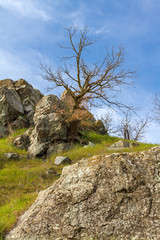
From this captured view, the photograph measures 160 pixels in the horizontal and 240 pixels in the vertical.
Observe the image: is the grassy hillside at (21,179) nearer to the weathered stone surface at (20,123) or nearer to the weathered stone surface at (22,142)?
the weathered stone surface at (22,142)

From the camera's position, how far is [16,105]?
23922 millimetres

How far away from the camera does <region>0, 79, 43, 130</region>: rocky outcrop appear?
22766 mm

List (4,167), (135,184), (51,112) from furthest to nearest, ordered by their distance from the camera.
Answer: (51,112) → (4,167) → (135,184)

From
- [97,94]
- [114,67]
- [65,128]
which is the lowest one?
[65,128]

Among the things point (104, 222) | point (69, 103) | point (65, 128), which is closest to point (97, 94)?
point (69, 103)

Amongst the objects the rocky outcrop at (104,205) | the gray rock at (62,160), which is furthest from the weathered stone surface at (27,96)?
the rocky outcrop at (104,205)

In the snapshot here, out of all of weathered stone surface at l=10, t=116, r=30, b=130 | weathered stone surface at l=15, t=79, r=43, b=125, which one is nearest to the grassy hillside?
weathered stone surface at l=10, t=116, r=30, b=130

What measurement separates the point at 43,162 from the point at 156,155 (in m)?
11.7

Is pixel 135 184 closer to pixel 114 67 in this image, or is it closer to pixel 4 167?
pixel 4 167

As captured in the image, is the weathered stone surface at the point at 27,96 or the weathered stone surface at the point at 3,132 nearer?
the weathered stone surface at the point at 3,132

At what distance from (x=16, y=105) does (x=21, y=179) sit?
541 inches

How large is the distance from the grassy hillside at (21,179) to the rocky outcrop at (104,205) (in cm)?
152

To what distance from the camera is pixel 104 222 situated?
4246 mm

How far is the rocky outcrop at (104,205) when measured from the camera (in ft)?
13.7
